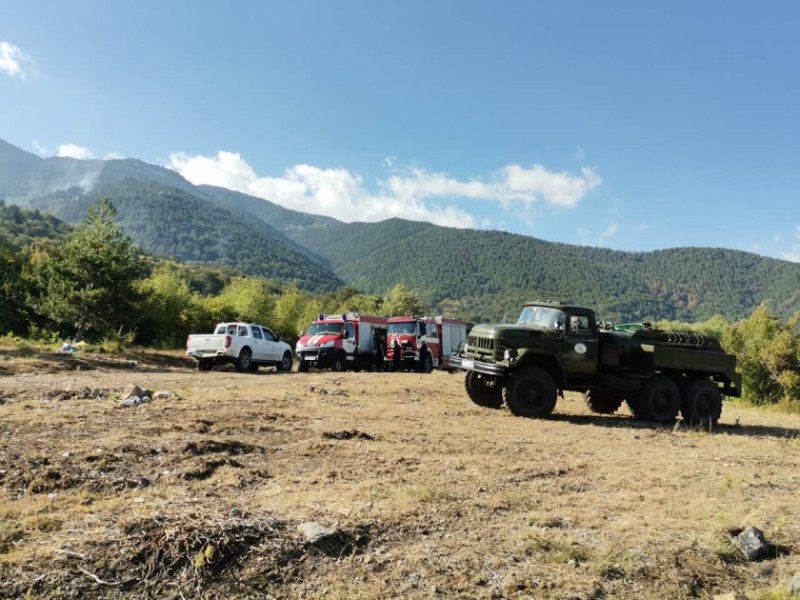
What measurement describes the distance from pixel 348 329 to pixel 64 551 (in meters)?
20.8

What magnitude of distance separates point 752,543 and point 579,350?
769 cm

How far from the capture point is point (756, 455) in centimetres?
921

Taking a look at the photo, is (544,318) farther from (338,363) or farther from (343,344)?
(338,363)

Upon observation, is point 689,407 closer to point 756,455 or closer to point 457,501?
point 756,455

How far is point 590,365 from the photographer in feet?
40.7

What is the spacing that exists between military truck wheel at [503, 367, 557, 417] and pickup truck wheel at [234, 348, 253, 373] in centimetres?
1221

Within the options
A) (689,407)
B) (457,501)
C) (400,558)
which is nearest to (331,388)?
(689,407)

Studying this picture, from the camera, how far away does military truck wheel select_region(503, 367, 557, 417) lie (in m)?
11.9

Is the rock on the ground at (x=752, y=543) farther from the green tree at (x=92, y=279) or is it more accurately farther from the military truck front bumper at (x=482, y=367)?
the green tree at (x=92, y=279)

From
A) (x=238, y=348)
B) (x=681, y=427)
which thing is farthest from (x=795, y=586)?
(x=238, y=348)

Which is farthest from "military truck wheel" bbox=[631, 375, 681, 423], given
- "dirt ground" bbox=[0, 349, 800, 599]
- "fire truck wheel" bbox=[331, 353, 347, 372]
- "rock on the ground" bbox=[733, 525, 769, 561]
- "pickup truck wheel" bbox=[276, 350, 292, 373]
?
"pickup truck wheel" bbox=[276, 350, 292, 373]

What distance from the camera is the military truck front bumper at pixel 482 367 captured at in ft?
38.5

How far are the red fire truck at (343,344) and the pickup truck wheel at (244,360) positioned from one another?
9.07ft

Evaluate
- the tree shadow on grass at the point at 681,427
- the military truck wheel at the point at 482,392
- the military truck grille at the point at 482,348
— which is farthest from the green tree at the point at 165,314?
the tree shadow on grass at the point at 681,427
